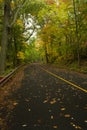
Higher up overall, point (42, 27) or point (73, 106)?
point (42, 27)

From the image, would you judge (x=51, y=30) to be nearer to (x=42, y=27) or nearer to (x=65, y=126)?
(x=42, y=27)

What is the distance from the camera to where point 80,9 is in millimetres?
29375

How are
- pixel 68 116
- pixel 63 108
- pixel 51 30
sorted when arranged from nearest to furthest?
1. pixel 68 116
2. pixel 63 108
3. pixel 51 30

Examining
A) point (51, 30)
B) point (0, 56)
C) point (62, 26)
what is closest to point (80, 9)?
point (62, 26)

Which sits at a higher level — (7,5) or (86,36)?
(7,5)

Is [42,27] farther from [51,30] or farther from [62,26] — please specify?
[62,26]

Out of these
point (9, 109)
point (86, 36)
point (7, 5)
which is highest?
point (7, 5)

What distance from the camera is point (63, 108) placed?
7.89m

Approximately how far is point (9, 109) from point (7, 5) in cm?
1505

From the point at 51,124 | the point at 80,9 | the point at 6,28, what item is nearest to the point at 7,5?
the point at 6,28

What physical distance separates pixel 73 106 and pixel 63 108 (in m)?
0.43

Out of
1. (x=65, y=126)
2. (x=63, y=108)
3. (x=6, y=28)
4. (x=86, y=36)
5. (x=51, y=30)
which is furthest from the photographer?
(x=51, y=30)

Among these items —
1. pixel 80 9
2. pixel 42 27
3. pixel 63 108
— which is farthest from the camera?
pixel 42 27

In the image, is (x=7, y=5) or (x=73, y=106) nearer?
(x=73, y=106)
